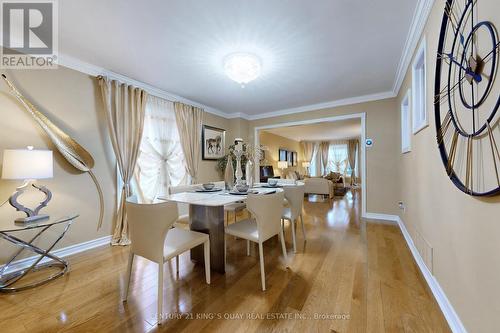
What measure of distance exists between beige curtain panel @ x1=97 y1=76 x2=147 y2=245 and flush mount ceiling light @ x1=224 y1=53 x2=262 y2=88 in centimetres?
163

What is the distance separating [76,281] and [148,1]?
2.64 metres

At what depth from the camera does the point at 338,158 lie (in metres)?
10.2

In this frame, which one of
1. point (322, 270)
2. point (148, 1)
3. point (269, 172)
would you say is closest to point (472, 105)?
point (322, 270)

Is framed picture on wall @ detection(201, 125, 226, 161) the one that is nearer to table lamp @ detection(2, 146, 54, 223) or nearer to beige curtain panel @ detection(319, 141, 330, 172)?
table lamp @ detection(2, 146, 54, 223)

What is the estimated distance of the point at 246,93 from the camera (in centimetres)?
372

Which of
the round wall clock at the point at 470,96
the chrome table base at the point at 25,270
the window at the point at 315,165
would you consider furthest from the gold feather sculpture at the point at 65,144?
the window at the point at 315,165

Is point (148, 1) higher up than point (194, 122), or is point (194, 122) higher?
point (148, 1)

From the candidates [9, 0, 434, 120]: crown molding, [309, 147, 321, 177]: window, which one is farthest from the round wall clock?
[309, 147, 321, 177]: window

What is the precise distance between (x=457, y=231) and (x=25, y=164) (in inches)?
137

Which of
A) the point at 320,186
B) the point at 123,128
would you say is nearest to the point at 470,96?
the point at 123,128

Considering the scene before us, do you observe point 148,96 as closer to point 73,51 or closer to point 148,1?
point 73,51

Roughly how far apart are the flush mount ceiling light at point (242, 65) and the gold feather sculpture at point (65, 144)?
83.9 inches

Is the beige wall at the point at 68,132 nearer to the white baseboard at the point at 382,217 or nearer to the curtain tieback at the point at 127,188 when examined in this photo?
the curtain tieback at the point at 127,188

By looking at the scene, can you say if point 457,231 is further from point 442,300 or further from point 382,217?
point 382,217
